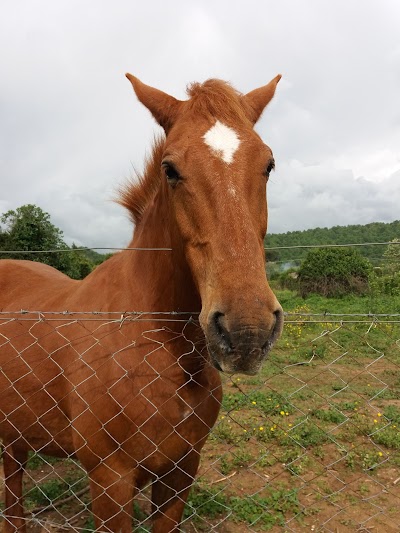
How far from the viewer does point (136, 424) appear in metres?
2.01

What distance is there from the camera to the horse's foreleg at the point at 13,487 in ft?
10.4

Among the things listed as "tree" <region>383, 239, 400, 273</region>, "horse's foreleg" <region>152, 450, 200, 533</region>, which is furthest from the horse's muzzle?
"tree" <region>383, 239, 400, 273</region>

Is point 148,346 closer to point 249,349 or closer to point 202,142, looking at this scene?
point 249,349

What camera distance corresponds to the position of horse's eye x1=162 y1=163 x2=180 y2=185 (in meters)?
1.82

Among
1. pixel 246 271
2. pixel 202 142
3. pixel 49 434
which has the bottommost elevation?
pixel 49 434

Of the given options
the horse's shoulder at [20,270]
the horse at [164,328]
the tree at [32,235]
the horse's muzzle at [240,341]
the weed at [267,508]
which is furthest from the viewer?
the tree at [32,235]

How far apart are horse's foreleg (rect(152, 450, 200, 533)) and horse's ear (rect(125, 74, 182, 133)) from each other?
1.86m

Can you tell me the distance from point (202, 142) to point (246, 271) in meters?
0.63

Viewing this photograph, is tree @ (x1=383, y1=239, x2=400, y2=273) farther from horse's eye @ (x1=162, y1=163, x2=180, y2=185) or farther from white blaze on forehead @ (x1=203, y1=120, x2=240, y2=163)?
horse's eye @ (x1=162, y1=163, x2=180, y2=185)

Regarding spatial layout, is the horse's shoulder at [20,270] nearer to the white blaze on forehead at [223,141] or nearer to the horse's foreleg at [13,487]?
the horse's foreleg at [13,487]

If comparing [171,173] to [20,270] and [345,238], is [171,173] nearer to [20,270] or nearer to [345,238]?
[20,270]

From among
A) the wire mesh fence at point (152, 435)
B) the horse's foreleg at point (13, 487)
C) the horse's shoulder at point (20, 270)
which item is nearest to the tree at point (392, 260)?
the wire mesh fence at point (152, 435)

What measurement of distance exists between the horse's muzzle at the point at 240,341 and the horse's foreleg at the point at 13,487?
2.48 meters

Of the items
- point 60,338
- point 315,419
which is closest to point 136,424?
point 60,338
